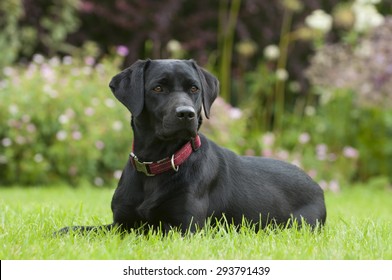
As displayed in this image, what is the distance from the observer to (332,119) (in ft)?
35.1

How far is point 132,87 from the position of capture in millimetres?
4254

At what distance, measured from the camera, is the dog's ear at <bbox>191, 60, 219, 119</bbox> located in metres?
4.37

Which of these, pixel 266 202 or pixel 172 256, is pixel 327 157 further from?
pixel 172 256

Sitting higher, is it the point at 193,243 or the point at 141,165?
the point at 141,165

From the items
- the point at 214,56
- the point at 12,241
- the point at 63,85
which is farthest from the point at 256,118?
the point at 12,241

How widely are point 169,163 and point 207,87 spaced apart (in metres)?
0.58

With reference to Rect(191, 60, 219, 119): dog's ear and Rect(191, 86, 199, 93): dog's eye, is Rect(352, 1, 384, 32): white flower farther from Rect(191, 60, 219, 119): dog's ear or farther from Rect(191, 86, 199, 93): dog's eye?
Rect(191, 86, 199, 93): dog's eye

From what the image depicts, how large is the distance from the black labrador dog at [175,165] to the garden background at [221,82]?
14.5ft

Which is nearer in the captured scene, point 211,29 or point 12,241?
point 12,241

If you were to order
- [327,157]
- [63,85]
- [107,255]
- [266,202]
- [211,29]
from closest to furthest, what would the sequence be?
[107,255], [266,202], [63,85], [327,157], [211,29]

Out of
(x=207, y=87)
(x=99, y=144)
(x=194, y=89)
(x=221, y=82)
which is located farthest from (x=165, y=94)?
(x=221, y=82)


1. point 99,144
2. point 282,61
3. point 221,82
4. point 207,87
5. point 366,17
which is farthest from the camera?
point 282,61

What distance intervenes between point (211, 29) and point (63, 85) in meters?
4.63

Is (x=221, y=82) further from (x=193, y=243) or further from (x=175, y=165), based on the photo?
(x=193, y=243)
